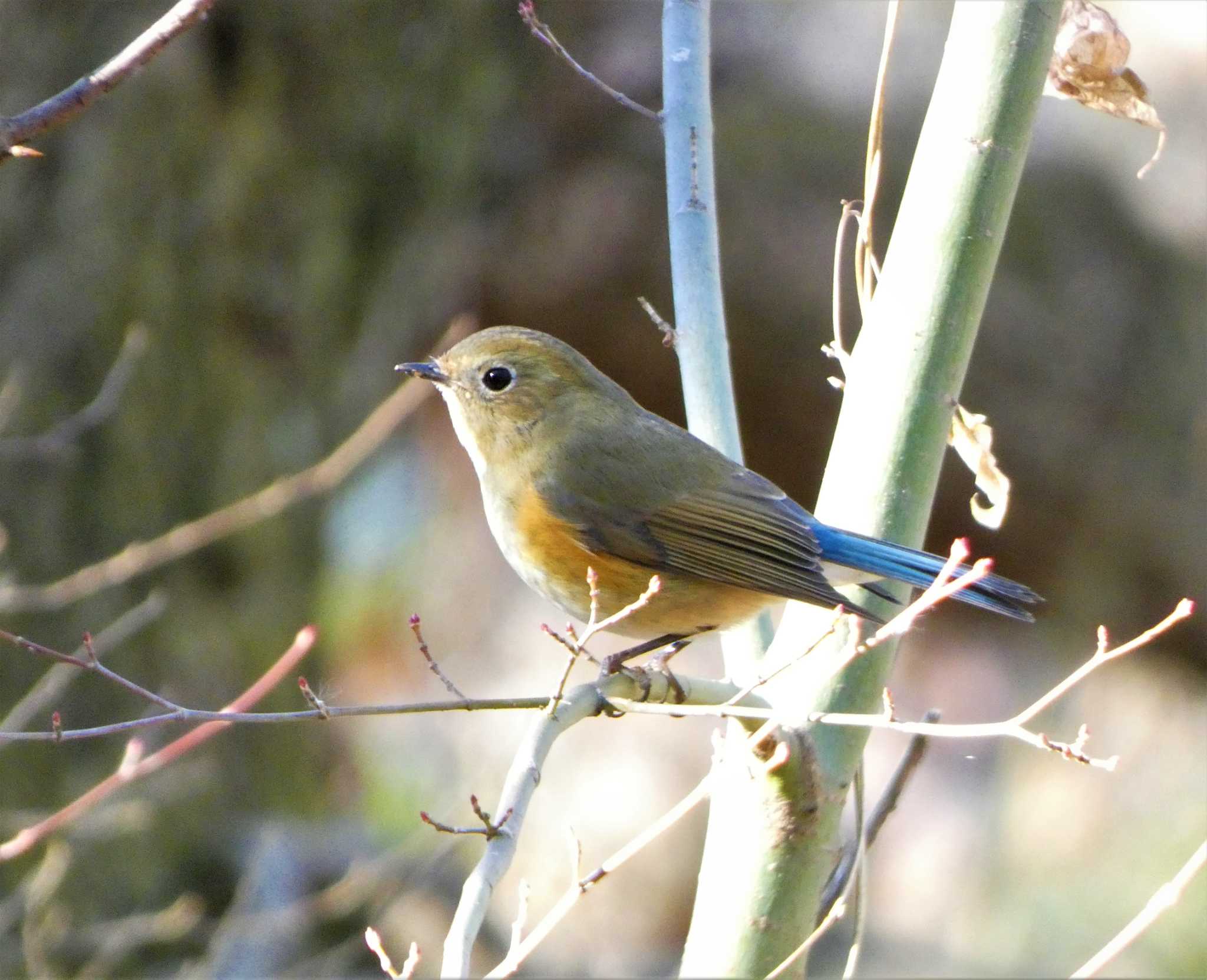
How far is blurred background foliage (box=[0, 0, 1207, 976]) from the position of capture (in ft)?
12.6

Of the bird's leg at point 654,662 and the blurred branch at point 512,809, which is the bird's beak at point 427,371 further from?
the blurred branch at point 512,809

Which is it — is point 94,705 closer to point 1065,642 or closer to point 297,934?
point 297,934

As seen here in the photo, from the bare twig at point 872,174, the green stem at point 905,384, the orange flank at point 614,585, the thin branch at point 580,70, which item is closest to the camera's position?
the green stem at point 905,384

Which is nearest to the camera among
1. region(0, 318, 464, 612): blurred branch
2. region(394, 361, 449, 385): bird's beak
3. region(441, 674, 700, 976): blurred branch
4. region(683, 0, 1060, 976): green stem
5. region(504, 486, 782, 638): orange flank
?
region(441, 674, 700, 976): blurred branch

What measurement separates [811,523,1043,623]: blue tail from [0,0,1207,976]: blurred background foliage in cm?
163

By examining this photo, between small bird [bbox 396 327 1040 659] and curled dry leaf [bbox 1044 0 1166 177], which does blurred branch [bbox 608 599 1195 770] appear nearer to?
small bird [bbox 396 327 1040 659]

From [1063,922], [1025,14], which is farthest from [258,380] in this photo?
Result: [1063,922]

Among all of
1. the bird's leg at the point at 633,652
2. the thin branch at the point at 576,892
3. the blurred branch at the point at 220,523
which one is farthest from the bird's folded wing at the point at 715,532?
the thin branch at the point at 576,892

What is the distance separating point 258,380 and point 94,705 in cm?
114

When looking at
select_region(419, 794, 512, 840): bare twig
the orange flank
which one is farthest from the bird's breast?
select_region(419, 794, 512, 840): bare twig

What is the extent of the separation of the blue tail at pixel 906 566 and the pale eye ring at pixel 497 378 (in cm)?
83

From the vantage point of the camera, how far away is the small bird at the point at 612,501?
2.54 meters

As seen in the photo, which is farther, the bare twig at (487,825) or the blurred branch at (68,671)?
the blurred branch at (68,671)

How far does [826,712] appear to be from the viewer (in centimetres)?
186
